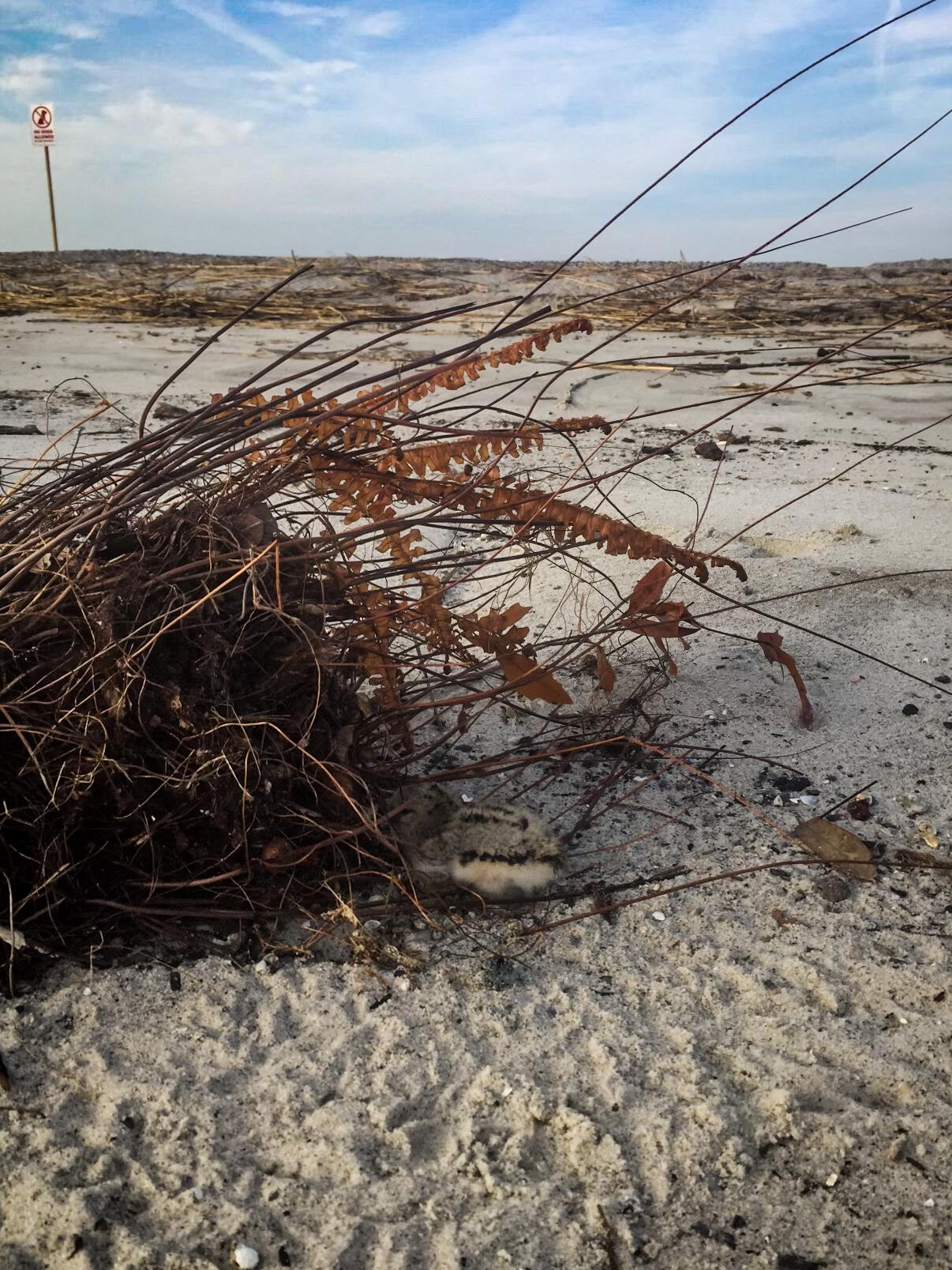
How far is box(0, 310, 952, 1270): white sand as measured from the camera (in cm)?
140

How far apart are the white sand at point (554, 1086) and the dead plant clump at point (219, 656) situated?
18cm

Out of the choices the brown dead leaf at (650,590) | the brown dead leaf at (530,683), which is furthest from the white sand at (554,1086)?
the brown dead leaf at (650,590)

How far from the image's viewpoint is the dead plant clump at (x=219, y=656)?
6.06 ft

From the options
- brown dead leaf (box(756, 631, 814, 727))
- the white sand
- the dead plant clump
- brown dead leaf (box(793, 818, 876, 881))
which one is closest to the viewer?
the white sand

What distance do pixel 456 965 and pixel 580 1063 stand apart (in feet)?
1.01

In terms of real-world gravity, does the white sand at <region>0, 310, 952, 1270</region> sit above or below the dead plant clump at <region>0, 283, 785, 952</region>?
below

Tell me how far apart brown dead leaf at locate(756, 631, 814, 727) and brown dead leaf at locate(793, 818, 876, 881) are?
0.40m

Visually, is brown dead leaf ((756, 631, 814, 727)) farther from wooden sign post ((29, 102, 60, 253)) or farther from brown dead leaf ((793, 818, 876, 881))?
wooden sign post ((29, 102, 60, 253))

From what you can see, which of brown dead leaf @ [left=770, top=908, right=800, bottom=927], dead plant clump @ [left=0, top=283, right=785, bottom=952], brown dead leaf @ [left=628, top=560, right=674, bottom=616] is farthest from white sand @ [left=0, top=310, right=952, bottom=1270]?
brown dead leaf @ [left=628, top=560, right=674, bottom=616]

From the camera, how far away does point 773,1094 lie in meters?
1.61

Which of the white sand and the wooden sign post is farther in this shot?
the wooden sign post

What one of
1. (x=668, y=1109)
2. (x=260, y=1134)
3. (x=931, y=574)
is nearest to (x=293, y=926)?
(x=260, y=1134)

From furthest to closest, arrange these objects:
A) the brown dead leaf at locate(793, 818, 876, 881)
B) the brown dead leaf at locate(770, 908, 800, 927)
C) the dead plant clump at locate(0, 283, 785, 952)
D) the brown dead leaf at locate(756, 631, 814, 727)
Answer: the brown dead leaf at locate(756, 631, 814, 727)
the brown dead leaf at locate(793, 818, 876, 881)
the brown dead leaf at locate(770, 908, 800, 927)
the dead plant clump at locate(0, 283, 785, 952)

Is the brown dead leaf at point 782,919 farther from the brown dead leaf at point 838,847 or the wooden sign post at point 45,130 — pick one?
the wooden sign post at point 45,130
